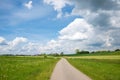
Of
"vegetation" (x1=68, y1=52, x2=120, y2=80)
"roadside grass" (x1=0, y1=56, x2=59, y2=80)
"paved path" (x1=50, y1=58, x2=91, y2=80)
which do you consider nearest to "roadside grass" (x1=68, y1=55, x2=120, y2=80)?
"vegetation" (x1=68, y1=52, x2=120, y2=80)

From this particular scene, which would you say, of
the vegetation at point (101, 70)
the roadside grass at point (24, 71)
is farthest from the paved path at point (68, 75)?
the vegetation at point (101, 70)

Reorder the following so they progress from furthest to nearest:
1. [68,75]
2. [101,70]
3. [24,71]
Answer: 1. [101,70]
2. [24,71]
3. [68,75]

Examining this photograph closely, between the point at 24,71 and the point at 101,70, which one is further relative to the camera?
the point at 101,70

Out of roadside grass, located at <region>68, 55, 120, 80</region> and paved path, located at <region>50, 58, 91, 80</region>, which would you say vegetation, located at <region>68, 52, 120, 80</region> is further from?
paved path, located at <region>50, 58, 91, 80</region>

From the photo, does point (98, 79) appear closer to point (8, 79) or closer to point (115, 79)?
point (115, 79)

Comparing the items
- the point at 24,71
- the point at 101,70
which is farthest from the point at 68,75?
the point at 101,70

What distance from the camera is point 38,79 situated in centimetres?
1950

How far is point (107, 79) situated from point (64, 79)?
448 centimetres

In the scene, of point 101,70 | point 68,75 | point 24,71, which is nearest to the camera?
point 68,75

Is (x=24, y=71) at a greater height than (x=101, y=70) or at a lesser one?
greater

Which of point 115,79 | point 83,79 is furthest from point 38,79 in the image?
point 115,79

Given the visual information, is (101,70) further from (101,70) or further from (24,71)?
(24,71)

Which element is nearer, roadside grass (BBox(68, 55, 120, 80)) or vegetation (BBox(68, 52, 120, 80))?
roadside grass (BBox(68, 55, 120, 80))

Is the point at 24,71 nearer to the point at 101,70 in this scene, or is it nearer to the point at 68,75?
the point at 68,75
